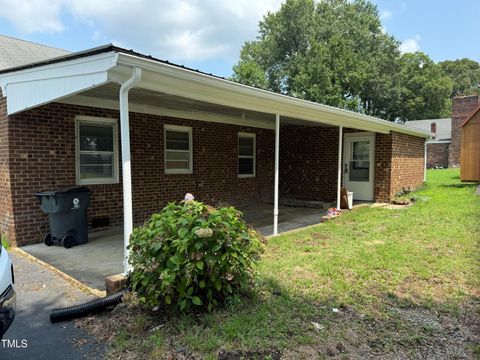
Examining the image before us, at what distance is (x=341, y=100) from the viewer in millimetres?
25344

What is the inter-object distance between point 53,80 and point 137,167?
10.7 feet

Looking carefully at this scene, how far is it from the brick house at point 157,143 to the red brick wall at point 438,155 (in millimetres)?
22234

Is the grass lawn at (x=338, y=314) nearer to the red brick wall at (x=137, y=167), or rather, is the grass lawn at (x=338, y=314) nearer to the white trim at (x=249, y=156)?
the red brick wall at (x=137, y=167)

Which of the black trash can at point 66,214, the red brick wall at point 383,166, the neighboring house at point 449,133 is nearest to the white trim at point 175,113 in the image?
the black trash can at point 66,214

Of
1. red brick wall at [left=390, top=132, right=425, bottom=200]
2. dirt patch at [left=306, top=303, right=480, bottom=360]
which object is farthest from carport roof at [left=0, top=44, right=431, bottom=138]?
red brick wall at [left=390, top=132, right=425, bottom=200]

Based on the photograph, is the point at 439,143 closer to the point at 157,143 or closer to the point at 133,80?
the point at 157,143

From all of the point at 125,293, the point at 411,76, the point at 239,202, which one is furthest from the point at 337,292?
the point at 411,76

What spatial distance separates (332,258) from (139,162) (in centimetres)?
466

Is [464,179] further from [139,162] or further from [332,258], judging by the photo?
[139,162]

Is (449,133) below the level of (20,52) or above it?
above

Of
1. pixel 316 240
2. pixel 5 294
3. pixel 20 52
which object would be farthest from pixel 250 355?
pixel 20 52

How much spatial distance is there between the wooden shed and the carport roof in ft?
31.8

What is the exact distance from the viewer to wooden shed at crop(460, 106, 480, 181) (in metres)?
13.1

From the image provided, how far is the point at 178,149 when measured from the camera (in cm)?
866
